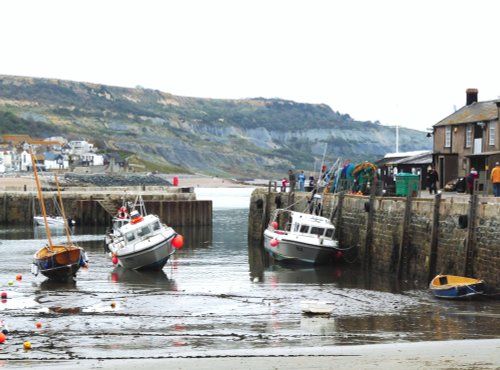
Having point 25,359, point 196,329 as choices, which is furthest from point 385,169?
point 25,359

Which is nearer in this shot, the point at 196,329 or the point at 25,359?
the point at 25,359

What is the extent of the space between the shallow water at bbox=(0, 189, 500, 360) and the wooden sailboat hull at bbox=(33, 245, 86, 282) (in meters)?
0.64

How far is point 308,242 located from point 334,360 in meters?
21.6

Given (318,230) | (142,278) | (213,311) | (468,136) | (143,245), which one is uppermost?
(468,136)

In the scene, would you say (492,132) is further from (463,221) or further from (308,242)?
(463,221)

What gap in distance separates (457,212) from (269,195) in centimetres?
2217

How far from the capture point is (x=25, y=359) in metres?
18.2

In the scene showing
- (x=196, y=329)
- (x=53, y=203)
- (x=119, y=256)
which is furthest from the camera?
(x=53, y=203)

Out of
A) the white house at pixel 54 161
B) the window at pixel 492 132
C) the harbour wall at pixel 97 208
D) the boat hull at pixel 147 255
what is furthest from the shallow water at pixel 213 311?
the white house at pixel 54 161


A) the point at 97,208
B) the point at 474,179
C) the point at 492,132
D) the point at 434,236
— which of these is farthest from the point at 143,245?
the point at 97,208

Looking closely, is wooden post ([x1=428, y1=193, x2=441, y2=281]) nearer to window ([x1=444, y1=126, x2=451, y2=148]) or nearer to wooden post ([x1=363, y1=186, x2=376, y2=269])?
wooden post ([x1=363, y1=186, x2=376, y2=269])

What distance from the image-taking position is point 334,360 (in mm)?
17234

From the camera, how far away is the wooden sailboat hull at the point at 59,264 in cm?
3341

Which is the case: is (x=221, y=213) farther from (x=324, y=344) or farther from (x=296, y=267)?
(x=324, y=344)
